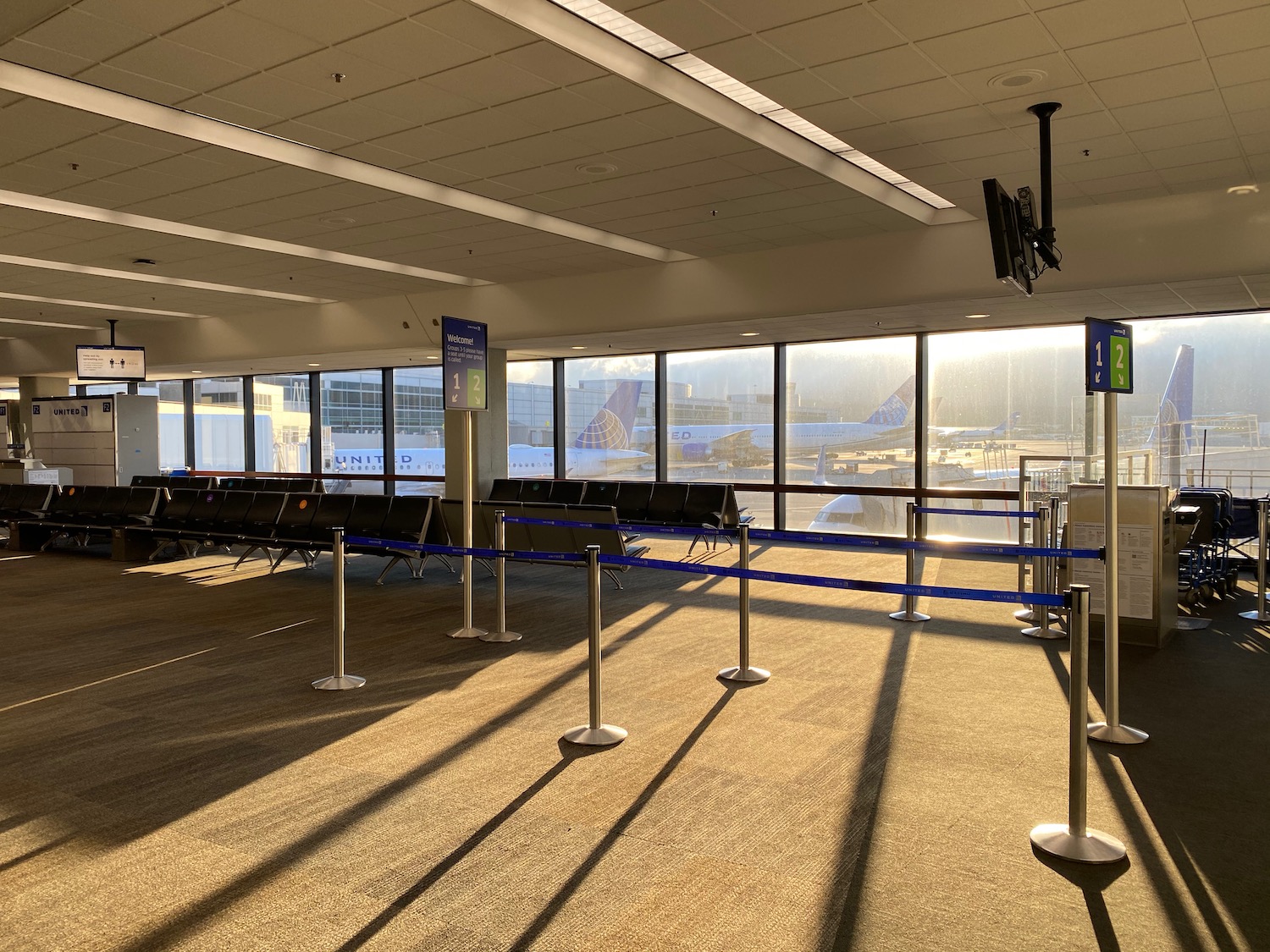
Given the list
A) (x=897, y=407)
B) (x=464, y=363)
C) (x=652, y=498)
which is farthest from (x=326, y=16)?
(x=897, y=407)

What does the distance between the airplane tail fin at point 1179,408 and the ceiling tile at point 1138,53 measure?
824cm

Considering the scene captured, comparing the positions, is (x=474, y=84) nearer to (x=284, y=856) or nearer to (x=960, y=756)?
(x=284, y=856)

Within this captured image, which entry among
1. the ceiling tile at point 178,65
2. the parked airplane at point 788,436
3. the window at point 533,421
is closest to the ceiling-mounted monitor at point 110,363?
the window at point 533,421

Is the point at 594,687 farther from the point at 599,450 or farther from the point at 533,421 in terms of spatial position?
the point at 533,421

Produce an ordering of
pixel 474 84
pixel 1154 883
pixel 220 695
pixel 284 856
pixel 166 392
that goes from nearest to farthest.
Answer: pixel 1154 883 → pixel 284 856 → pixel 474 84 → pixel 220 695 → pixel 166 392

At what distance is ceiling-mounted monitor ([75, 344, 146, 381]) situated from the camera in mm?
15141

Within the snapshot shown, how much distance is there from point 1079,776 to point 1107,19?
358 cm

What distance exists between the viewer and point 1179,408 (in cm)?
1217

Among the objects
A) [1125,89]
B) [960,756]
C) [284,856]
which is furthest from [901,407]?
[284,856]

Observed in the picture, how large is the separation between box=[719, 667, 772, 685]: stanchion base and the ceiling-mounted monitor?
13.4 m

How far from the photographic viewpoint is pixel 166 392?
22859 mm

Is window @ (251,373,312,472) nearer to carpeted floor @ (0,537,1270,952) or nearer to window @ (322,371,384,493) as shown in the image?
window @ (322,371,384,493)

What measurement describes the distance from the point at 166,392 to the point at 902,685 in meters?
21.9

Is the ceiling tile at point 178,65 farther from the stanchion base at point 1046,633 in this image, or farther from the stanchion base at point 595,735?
the stanchion base at point 1046,633
